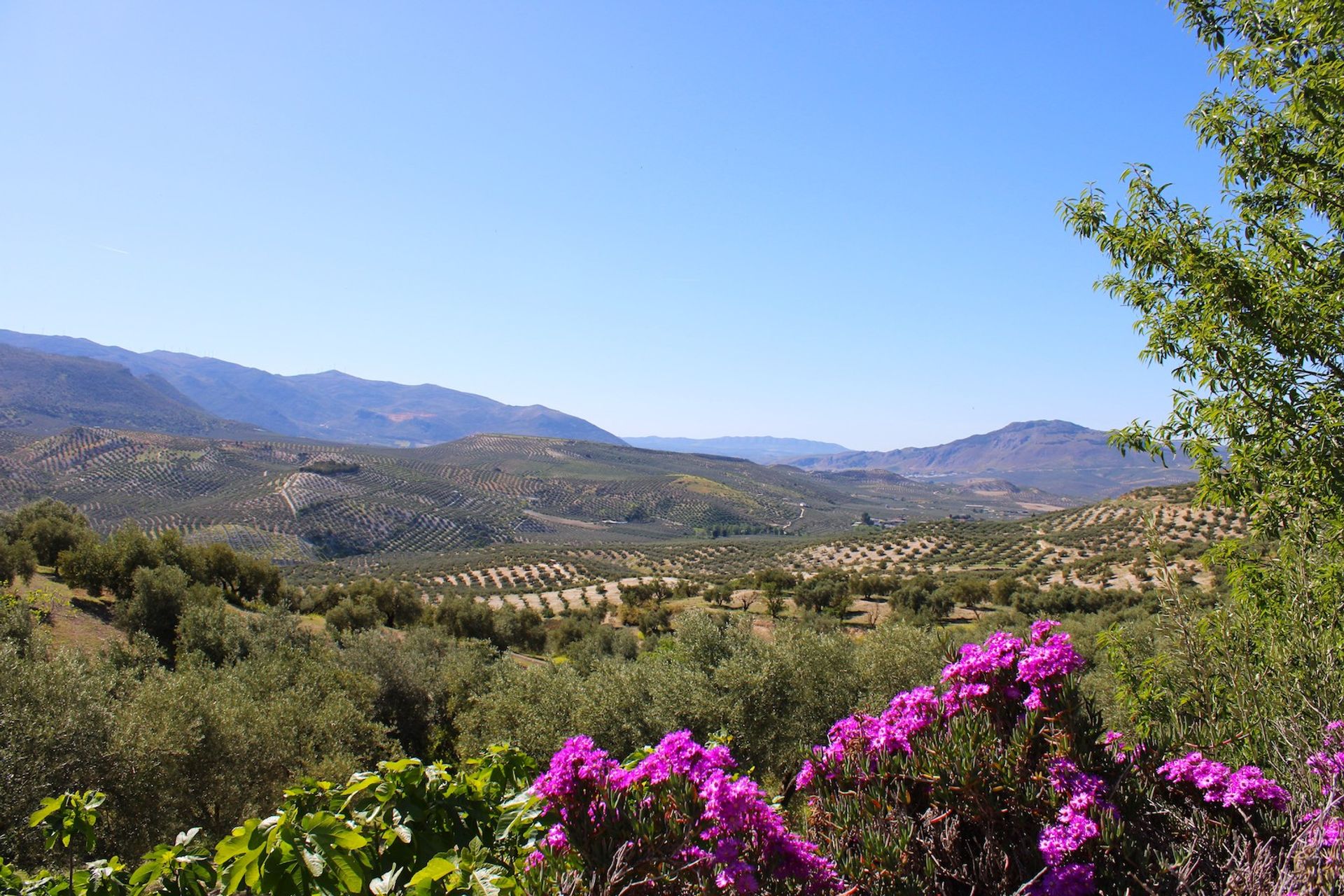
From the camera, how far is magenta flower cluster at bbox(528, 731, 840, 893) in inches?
113

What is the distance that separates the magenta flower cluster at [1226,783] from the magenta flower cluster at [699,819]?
5.73ft

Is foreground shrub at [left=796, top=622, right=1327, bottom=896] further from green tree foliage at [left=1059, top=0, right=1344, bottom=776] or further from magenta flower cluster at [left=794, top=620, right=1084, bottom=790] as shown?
green tree foliage at [left=1059, top=0, right=1344, bottom=776]

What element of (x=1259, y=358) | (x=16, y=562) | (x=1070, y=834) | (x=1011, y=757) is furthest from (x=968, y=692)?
(x=16, y=562)

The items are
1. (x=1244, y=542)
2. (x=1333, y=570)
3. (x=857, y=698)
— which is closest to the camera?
(x=1333, y=570)

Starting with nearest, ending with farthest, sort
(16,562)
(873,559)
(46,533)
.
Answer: (16,562) → (46,533) → (873,559)

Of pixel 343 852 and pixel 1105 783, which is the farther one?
pixel 1105 783

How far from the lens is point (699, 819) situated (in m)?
2.93

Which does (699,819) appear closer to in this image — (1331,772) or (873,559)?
(1331,772)

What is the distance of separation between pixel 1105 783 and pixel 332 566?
91238 mm

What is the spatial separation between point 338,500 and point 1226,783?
136m

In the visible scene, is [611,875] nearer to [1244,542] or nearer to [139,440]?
[1244,542]

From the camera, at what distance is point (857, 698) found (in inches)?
728

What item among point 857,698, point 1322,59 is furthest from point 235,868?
point 857,698

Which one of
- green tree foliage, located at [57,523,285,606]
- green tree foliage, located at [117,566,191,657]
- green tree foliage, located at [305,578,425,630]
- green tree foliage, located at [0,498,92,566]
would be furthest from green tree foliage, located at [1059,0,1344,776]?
green tree foliage, located at [0,498,92,566]
